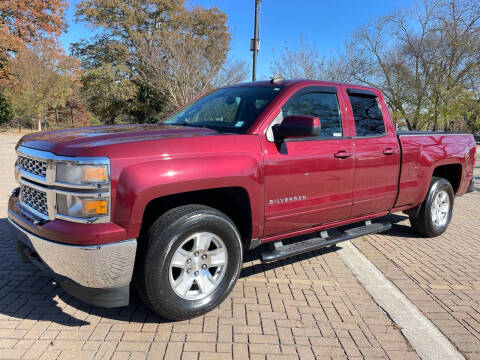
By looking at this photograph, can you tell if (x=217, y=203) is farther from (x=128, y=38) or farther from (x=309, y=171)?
(x=128, y=38)

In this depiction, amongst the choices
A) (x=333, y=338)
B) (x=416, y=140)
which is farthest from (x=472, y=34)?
Answer: (x=333, y=338)

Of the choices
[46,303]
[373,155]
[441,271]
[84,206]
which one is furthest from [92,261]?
[441,271]

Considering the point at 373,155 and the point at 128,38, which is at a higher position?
the point at 128,38

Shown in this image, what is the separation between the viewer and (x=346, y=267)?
400 centimetres

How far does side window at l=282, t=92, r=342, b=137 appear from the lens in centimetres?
340

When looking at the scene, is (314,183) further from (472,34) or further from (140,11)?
(140,11)

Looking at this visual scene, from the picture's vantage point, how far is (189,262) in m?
2.78

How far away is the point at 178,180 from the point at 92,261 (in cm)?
78

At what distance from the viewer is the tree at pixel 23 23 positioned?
2664 cm

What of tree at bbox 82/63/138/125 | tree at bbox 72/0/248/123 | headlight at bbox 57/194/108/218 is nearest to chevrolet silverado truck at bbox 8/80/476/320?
headlight at bbox 57/194/108/218

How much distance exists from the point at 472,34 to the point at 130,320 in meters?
24.4

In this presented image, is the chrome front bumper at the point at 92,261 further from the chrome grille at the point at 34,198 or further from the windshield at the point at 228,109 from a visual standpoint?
the windshield at the point at 228,109

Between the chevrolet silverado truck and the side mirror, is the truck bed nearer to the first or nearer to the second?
the chevrolet silverado truck

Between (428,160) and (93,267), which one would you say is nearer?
(93,267)
